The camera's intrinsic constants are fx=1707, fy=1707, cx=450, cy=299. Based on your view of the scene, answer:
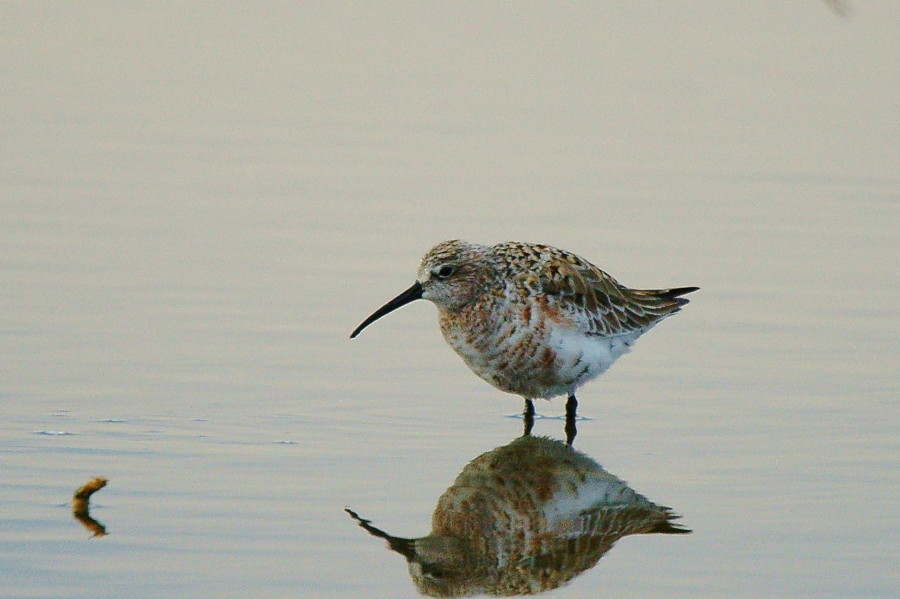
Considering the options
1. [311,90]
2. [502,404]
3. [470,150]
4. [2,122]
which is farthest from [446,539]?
[311,90]

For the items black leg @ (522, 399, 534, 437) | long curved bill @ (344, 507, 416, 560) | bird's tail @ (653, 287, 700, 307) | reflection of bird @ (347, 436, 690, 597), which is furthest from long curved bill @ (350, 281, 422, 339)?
long curved bill @ (344, 507, 416, 560)

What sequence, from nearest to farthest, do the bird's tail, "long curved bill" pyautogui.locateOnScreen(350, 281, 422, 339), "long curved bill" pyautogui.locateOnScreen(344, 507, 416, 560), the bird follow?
"long curved bill" pyautogui.locateOnScreen(344, 507, 416, 560), the bird, "long curved bill" pyautogui.locateOnScreen(350, 281, 422, 339), the bird's tail

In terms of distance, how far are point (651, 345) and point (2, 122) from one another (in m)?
7.02

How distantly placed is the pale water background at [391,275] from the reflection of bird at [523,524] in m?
0.13

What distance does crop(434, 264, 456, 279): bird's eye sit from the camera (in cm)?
997

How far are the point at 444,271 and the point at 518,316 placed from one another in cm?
51

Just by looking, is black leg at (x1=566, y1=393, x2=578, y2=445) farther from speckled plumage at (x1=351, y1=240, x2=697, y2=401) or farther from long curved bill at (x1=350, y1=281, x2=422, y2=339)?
long curved bill at (x1=350, y1=281, x2=422, y2=339)

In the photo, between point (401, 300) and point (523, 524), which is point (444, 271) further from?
point (523, 524)

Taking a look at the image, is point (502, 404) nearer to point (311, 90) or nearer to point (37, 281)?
point (37, 281)

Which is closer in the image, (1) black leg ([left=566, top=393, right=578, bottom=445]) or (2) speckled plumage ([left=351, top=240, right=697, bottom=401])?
(1) black leg ([left=566, top=393, right=578, bottom=445])

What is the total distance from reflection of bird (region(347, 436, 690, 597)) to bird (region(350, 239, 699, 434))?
2.29 feet

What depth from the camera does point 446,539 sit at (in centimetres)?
766

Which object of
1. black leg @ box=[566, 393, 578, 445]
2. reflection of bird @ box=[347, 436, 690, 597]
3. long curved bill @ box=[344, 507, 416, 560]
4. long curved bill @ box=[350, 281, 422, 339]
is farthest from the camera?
long curved bill @ box=[350, 281, 422, 339]

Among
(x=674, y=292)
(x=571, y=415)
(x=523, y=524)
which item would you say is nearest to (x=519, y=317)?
(x=571, y=415)
